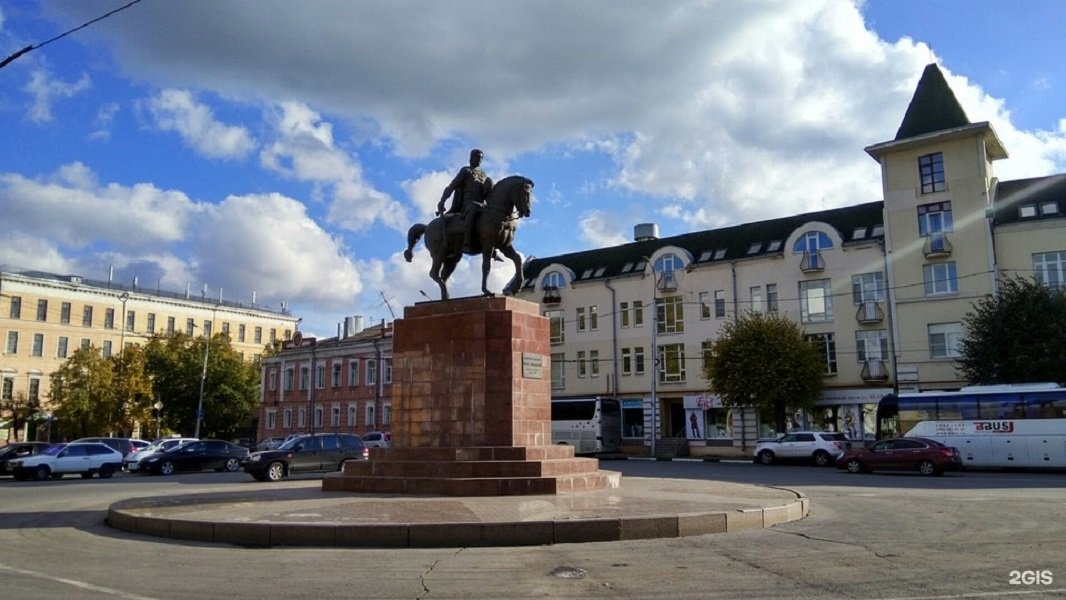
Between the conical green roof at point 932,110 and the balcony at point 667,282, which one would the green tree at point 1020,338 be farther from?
the balcony at point 667,282

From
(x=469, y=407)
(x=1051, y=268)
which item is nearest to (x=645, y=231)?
(x=1051, y=268)

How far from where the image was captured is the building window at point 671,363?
51.7 metres

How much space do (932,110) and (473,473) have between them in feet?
136

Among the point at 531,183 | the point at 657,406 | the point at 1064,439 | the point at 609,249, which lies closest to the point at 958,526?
the point at 531,183

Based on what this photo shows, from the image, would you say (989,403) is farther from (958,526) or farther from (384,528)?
(384,528)

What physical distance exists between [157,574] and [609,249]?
5322 cm

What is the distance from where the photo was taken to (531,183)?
56.5ft

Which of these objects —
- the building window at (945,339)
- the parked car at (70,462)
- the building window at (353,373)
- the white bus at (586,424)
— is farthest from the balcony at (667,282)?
the parked car at (70,462)

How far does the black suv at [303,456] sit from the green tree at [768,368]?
74.6 ft

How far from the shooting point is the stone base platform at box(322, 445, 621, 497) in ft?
47.2

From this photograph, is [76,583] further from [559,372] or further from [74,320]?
[74,320]

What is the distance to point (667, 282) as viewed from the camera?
52656 millimetres

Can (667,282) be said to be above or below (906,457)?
above

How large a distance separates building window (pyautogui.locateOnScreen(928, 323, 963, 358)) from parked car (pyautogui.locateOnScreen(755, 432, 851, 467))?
951cm
